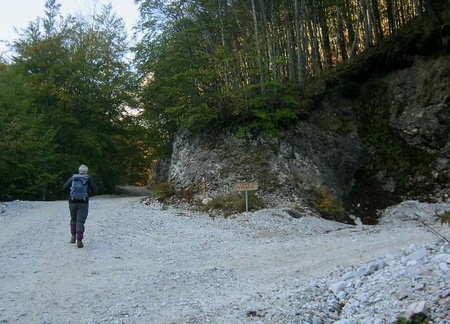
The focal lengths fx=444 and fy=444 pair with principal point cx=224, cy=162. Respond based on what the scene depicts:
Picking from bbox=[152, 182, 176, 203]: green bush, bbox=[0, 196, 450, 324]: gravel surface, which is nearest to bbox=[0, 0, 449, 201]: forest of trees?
bbox=[152, 182, 176, 203]: green bush

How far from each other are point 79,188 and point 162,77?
1186 centimetres

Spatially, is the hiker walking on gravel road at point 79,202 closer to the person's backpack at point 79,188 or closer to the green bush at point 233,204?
the person's backpack at point 79,188

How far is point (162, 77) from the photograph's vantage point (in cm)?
1950

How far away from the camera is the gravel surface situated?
421 cm

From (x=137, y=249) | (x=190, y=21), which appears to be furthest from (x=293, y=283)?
(x=190, y=21)

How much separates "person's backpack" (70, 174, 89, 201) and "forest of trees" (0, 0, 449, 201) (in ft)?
25.9

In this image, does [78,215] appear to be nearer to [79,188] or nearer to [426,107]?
[79,188]

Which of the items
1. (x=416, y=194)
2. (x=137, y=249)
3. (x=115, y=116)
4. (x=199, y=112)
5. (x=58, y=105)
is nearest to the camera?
(x=137, y=249)

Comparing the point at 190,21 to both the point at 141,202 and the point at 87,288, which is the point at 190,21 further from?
the point at 87,288

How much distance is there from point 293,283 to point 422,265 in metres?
1.75

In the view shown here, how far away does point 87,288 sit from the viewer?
5688 millimetres

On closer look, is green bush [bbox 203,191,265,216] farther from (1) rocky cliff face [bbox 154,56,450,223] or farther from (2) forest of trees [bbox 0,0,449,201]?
(2) forest of trees [bbox 0,0,449,201]

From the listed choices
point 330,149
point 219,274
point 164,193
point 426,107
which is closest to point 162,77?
point 164,193

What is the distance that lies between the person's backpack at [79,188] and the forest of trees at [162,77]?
25.9ft
